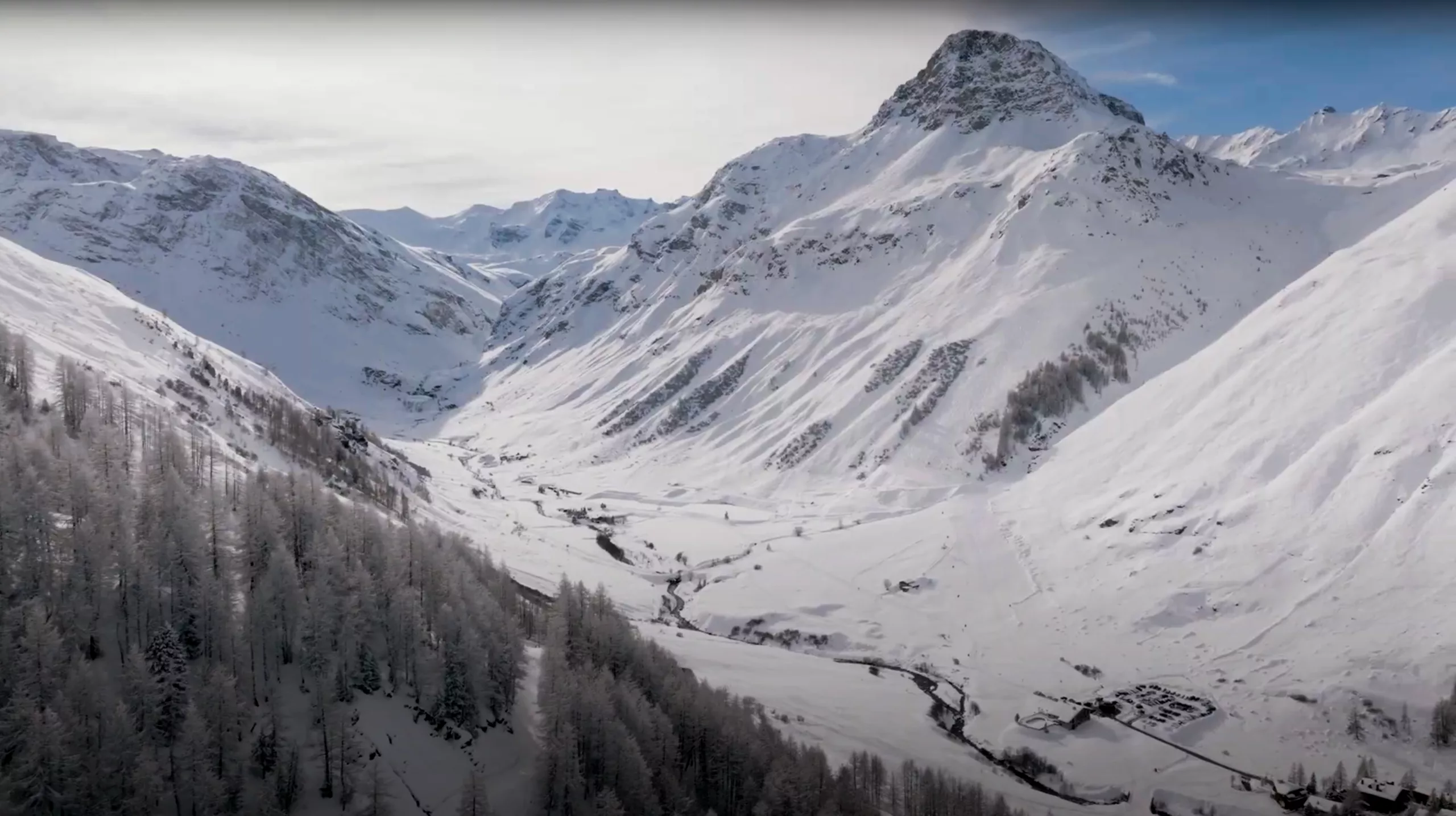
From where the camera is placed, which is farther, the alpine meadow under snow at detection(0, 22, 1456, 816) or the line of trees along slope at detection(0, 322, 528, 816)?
the alpine meadow under snow at detection(0, 22, 1456, 816)

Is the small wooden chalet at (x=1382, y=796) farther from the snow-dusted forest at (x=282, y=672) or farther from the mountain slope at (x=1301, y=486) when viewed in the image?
the snow-dusted forest at (x=282, y=672)

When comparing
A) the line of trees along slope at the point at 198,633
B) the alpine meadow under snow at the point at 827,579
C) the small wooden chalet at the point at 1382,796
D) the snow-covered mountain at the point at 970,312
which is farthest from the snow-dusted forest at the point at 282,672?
the snow-covered mountain at the point at 970,312

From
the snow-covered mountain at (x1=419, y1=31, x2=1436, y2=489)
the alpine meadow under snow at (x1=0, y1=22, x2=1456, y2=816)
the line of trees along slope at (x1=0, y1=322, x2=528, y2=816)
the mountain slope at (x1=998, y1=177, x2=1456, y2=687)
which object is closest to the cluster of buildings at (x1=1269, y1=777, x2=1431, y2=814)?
the alpine meadow under snow at (x1=0, y1=22, x2=1456, y2=816)

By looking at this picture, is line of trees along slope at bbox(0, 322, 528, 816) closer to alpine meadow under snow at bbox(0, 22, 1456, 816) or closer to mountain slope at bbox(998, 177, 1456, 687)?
alpine meadow under snow at bbox(0, 22, 1456, 816)

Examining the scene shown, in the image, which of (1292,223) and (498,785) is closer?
(498,785)

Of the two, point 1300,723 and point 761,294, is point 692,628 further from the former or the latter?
point 761,294

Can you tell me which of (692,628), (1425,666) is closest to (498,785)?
(692,628)
